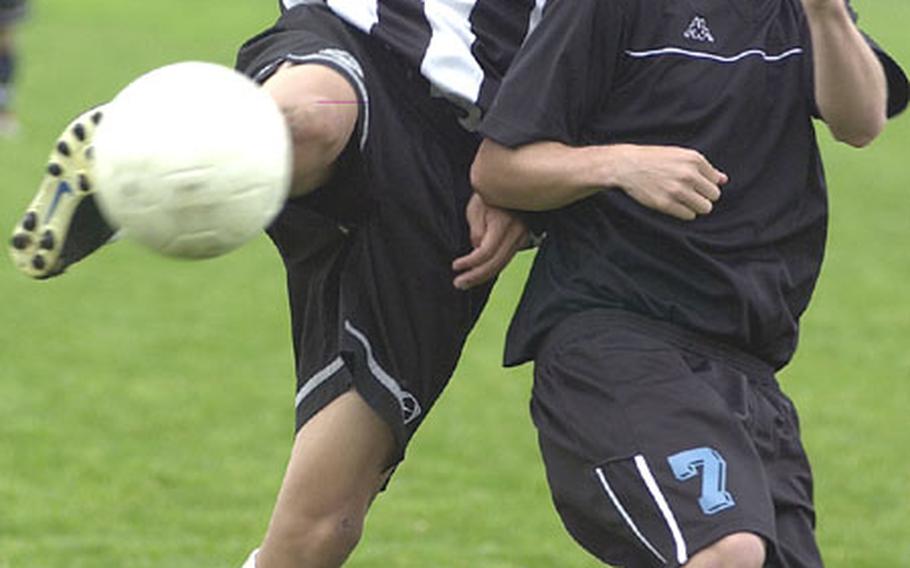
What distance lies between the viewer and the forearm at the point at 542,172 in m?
3.92

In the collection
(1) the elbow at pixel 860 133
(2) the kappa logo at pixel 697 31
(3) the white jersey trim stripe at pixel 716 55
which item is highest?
(2) the kappa logo at pixel 697 31

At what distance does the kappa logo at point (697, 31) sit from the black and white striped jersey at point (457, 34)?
431 mm

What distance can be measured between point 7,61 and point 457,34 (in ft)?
36.2

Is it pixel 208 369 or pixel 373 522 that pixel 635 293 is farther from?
pixel 208 369

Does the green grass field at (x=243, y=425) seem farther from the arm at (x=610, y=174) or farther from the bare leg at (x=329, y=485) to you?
the arm at (x=610, y=174)

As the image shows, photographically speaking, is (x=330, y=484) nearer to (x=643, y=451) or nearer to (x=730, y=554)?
(x=643, y=451)

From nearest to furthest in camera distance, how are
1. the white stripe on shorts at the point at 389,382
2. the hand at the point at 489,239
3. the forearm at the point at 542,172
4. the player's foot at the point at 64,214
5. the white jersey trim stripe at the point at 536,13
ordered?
1. the player's foot at the point at 64,214
2. the forearm at the point at 542,172
3. the hand at the point at 489,239
4. the white jersey trim stripe at the point at 536,13
5. the white stripe on shorts at the point at 389,382

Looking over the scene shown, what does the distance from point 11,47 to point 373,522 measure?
9.14 m

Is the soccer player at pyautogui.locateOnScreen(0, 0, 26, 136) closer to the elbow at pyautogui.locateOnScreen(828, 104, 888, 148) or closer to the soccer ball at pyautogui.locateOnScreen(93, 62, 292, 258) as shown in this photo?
the elbow at pyautogui.locateOnScreen(828, 104, 888, 148)

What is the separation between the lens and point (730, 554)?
3678 millimetres

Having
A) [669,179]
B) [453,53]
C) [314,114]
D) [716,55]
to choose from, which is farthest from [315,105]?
[716,55]

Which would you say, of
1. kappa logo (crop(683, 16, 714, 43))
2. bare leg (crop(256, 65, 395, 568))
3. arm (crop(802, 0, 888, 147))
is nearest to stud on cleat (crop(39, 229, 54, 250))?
bare leg (crop(256, 65, 395, 568))

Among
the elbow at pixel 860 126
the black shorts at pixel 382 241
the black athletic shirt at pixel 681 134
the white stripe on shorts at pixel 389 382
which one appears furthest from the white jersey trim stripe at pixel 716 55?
the white stripe on shorts at pixel 389 382

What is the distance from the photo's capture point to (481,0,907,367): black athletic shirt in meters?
3.99
